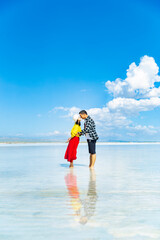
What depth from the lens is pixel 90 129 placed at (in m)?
7.04

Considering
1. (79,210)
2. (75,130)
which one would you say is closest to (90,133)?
(75,130)

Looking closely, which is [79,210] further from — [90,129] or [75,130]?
[75,130]

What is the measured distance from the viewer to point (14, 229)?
220 centimetres

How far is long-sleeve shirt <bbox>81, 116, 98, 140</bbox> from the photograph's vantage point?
23.1 feet

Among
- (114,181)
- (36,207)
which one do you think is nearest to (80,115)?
(114,181)

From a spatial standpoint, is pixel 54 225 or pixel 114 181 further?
pixel 114 181

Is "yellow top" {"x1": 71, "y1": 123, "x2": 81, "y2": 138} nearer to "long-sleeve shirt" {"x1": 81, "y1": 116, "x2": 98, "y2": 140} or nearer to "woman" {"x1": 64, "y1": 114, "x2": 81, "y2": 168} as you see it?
"woman" {"x1": 64, "y1": 114, "x2": 81, "y2": 168}

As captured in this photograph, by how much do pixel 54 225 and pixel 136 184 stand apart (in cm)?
247

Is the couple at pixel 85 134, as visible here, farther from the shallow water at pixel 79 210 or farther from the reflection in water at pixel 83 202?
the reflection in water at pixel 83 202

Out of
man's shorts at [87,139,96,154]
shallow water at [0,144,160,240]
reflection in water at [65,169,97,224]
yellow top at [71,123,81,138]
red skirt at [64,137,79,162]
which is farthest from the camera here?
yellow top at [71,123,81,138]

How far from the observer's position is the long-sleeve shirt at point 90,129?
23.1 feet

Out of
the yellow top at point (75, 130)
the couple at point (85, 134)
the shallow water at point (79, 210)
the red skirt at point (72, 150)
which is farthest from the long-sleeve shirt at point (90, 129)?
the shallow water at point (79, 210)

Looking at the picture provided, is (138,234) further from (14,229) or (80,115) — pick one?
(80,115)

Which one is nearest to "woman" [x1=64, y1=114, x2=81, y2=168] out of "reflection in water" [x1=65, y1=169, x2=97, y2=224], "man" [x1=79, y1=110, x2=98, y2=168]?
"man" [x1=79, y1=110, x2=98, y2=168]
